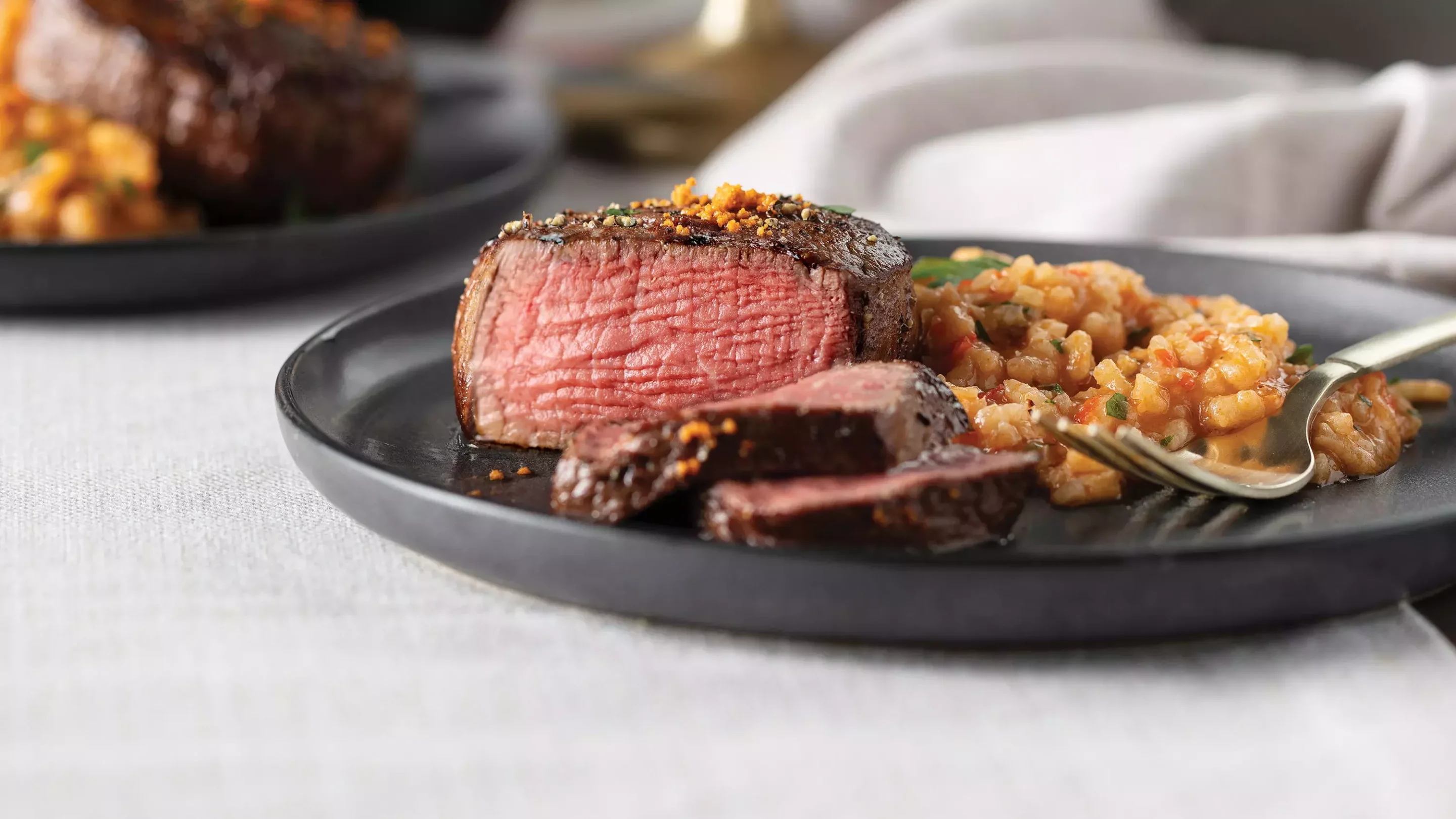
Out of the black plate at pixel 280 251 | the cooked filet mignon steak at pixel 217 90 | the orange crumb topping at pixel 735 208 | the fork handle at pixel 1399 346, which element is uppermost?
the orange crumb topping at pixel 735 208

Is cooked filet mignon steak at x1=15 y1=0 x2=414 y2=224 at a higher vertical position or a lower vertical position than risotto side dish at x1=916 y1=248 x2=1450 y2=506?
lower

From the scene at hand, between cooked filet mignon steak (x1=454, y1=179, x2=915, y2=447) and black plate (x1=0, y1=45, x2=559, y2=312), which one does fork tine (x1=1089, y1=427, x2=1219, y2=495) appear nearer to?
cooked filet mignon steak (x1=454, y1=179, x2=915, y2=447)

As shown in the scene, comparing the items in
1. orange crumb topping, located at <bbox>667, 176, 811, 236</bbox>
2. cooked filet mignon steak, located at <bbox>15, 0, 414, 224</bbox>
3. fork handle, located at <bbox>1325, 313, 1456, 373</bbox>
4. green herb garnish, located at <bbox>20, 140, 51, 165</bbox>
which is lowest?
green herb garnish, located at <bbox>20, 140, 51, 165</bbox>

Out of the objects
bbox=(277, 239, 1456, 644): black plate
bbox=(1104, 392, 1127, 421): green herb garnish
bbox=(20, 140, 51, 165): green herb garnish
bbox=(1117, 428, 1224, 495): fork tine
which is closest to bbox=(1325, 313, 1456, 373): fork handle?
bbox=(277, 239, 1456, 644): black plate

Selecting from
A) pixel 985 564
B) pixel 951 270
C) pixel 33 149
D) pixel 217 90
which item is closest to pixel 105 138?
pixel 33 149

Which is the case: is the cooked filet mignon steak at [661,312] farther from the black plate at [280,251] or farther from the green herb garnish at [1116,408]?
the black plate at [280,251]

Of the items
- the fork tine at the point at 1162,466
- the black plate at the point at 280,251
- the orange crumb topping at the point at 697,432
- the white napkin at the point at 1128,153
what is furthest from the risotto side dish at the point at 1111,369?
the black plate at the point at 280,251

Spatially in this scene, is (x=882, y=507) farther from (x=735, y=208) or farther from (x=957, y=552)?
(x=735, y=208)
